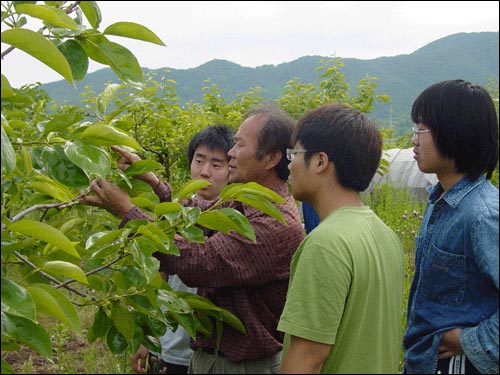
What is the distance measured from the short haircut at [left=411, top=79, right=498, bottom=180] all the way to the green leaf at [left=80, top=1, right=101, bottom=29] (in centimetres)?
88

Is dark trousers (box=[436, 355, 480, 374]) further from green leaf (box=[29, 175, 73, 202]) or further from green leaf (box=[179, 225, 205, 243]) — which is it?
green leaf (box=[29, 175, 73, 202])

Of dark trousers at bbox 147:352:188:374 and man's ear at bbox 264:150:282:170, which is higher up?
man's ear at bbox 264:150:282:170

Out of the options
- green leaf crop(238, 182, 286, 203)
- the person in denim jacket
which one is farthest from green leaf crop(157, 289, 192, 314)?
the person in denim jacket

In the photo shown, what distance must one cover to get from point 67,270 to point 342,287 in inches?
19.7

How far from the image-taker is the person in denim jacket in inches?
59.1

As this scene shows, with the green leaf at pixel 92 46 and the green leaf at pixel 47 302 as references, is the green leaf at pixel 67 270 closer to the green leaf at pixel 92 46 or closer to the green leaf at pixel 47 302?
the green leaf at pixel 47 302

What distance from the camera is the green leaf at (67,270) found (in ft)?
3.70

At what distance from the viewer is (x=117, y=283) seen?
141 centimetres

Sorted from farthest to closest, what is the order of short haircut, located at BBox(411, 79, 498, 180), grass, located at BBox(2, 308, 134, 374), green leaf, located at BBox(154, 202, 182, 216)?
grass, located at BBox(2, 308, 134, 374) → short haircut, located at BBox(411, 79, 498, 180) → green leaf, located at BBox(154, 202, 182, 216)

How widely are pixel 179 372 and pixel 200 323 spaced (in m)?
0.68

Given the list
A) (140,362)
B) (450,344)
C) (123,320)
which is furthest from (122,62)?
(140,362)

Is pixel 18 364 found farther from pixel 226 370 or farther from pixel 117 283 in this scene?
pixel 117 283

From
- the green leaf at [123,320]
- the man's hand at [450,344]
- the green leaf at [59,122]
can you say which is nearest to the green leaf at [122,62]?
the green leaf at [59,122]

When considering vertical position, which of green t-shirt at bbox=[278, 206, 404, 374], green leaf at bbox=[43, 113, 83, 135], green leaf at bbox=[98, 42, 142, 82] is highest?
green leaf at bbox=[98, 42, 142, 82]
